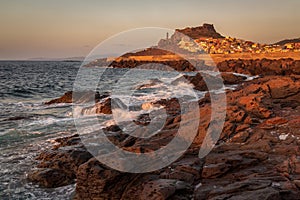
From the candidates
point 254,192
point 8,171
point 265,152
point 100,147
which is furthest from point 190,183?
point 8,171

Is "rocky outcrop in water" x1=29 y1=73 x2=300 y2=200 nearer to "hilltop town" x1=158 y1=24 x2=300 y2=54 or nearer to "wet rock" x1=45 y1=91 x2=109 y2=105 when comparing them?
"wet rock" x1=45 y1=91 x2=109 y2=105

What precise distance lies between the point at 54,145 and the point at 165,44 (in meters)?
132

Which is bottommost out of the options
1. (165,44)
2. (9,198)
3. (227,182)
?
(9,198)

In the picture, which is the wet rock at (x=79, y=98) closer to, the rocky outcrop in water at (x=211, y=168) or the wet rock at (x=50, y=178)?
the rocky outcrop in water at (x=211, y=168)

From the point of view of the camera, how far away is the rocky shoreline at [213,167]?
213 inches

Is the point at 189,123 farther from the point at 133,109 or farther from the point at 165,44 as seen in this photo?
the point at 165,44

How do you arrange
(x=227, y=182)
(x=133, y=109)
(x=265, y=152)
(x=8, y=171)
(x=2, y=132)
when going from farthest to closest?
1. (x=133, y=109)
2. (x=2, y=132)
3. (x=8, y=171)
4. (x=265, y=152)
5. (x=227, y=182)

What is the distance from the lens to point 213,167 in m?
6.33

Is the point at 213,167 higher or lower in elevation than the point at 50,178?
higher

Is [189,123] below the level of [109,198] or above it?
above

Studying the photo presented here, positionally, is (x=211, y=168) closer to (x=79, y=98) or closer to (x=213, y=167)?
(x=213, y=167)

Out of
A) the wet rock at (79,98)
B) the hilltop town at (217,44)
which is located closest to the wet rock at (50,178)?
the wet rock at (79,98)

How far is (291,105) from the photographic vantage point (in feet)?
41.6

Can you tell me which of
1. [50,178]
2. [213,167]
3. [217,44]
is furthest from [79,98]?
[217,44]
